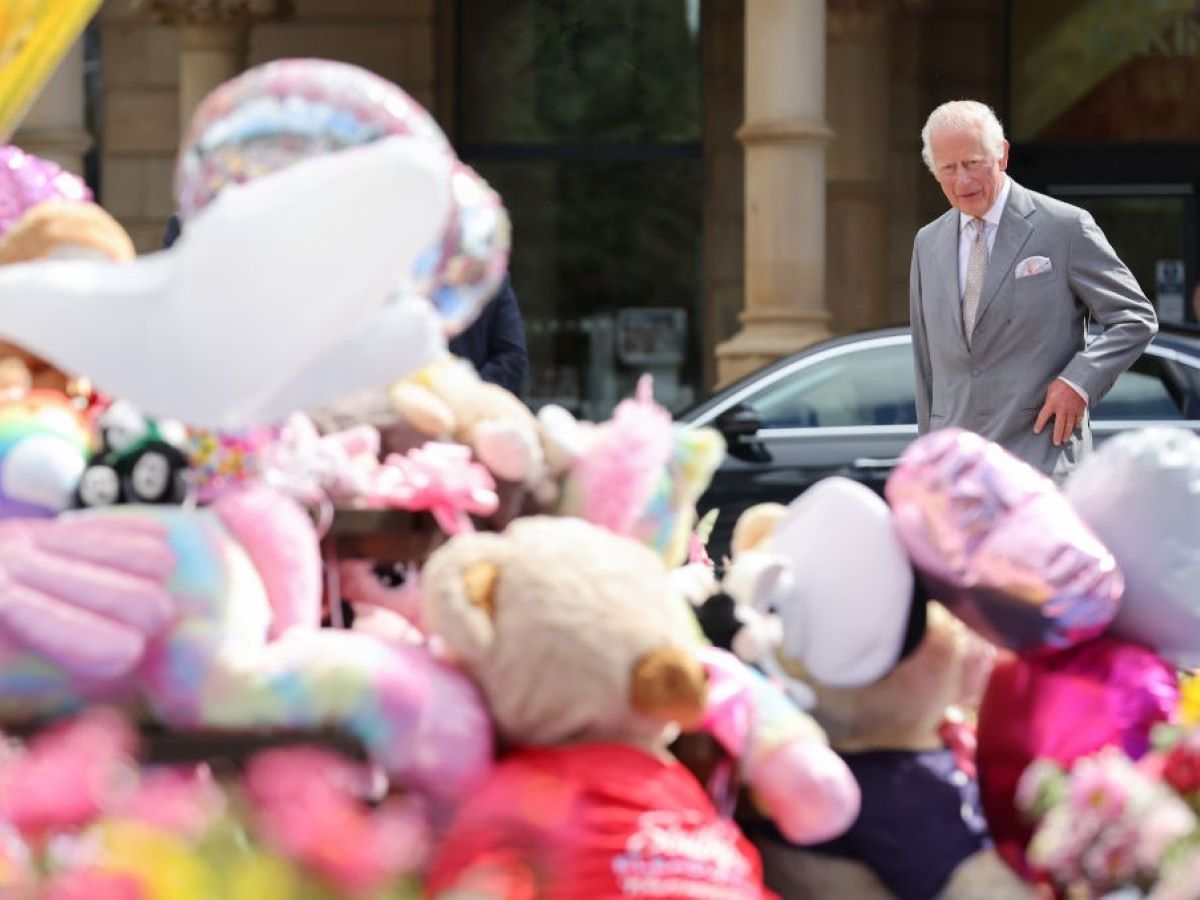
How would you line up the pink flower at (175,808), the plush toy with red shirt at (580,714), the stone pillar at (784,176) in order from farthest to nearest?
the stone pillar at (784,176)
the plush toy with red shirt at (580,714)
the pink flower at (175,808)

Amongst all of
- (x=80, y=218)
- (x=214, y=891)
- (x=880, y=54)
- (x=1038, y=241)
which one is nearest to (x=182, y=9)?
(x=880, y=54)

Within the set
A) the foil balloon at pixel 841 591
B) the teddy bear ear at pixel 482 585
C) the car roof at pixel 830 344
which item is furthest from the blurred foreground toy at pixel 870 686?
the car roof at pixel 830 344

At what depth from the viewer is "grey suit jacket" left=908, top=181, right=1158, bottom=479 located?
516 centimetres

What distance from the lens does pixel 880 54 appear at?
1440cm

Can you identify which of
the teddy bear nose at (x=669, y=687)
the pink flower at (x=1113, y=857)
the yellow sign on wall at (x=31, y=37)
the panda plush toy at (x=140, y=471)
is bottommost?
the pink flower at (x=1113, y=857)

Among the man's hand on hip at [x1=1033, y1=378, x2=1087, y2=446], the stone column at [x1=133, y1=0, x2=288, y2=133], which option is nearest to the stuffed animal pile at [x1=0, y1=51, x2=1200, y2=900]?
Answer: the man's hand on hip at [x1=1033, y1=378, x2=1087, y2=446]

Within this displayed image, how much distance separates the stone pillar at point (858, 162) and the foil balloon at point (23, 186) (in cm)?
1063

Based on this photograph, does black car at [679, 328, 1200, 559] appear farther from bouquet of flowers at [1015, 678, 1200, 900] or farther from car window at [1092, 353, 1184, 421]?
bouquet of flowers at [1015, 678, 1200, 900]

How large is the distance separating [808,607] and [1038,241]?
2.51 meters

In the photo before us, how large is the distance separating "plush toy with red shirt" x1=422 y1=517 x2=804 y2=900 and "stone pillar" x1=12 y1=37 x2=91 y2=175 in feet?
37.5

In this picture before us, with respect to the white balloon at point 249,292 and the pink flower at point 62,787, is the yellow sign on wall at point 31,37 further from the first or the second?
the pink flower at point 62,787

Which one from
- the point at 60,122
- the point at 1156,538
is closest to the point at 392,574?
the point at 1156,538

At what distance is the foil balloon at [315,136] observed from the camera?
3.01m

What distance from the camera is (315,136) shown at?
3.01 meters
